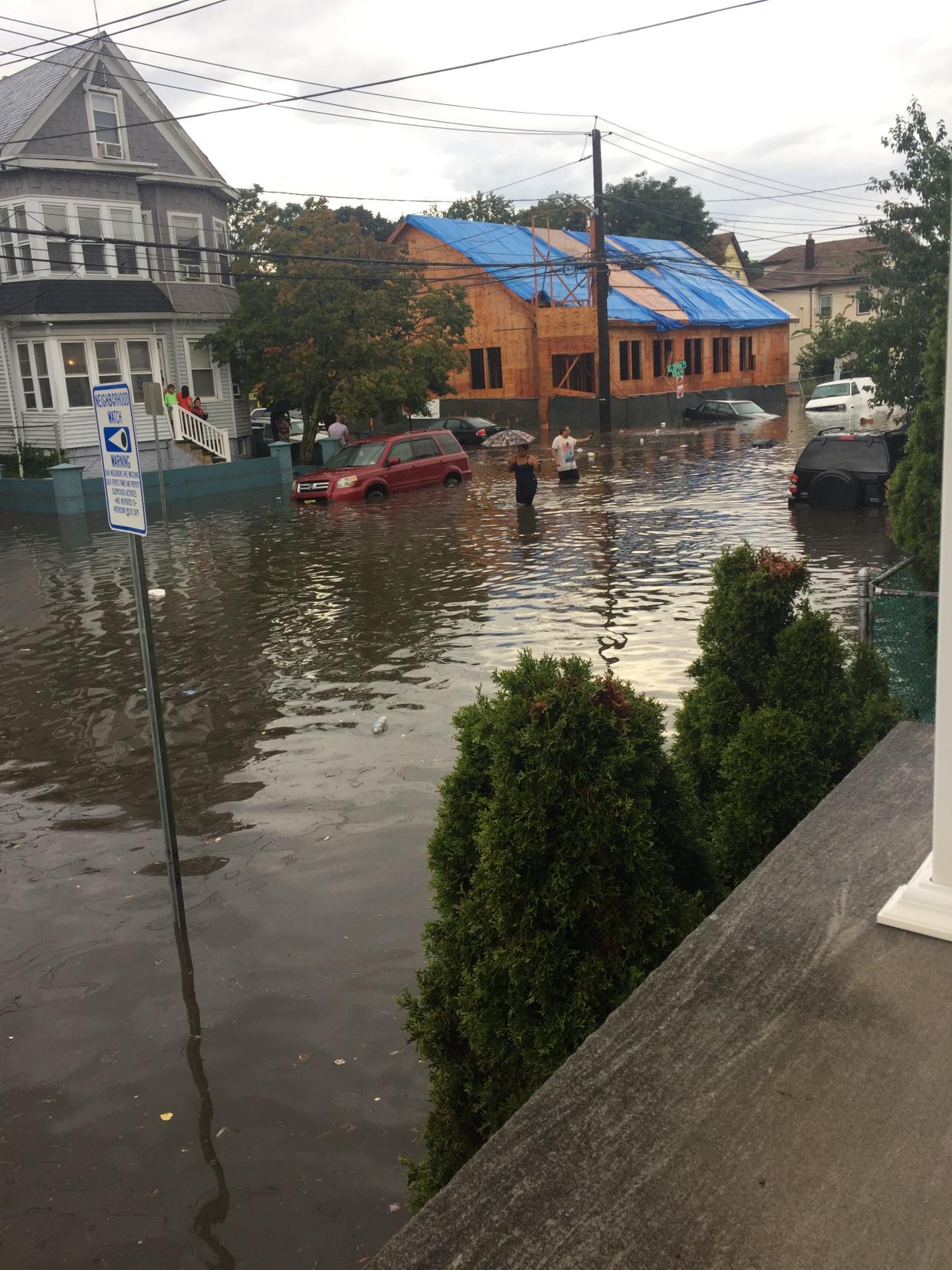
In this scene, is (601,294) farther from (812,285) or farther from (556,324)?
(812,285)

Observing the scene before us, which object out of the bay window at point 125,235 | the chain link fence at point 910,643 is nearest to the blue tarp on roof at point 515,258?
the bay window at point 125,235

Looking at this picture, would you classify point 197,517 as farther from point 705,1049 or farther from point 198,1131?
point 705,1049

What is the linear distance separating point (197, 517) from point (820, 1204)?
2654cm

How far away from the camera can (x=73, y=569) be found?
20.2 metres

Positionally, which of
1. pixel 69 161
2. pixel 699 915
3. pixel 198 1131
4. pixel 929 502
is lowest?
pixel 198 1131

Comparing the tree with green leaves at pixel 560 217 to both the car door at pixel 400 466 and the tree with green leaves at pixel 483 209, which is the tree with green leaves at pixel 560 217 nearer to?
the tree with green leaves at pixel 483 209

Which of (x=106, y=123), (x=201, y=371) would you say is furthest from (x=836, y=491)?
(x=106, y=123)

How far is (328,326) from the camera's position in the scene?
3409 centimetres

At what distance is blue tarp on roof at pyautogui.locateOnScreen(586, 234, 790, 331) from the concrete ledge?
168 feet

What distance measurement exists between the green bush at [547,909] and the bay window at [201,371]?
35.4 m

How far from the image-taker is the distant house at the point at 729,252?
75.4 metres

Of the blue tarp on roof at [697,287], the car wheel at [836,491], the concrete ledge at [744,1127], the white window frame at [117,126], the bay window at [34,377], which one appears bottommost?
the car wheel at [836,491]

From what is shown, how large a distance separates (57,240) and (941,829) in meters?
35.4

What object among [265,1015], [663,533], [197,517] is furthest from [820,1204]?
[197,517]
